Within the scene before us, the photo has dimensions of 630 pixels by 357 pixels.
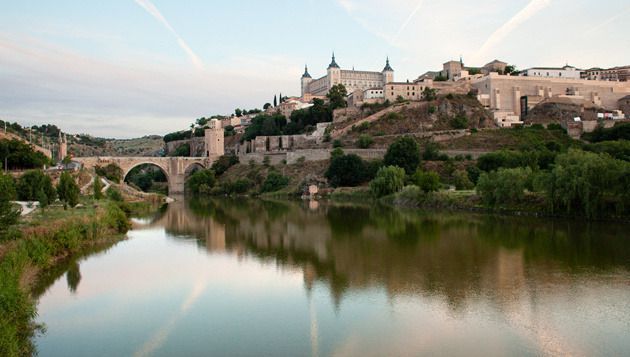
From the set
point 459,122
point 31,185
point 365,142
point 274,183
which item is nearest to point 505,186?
point 31,185

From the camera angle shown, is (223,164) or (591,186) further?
(223,164)

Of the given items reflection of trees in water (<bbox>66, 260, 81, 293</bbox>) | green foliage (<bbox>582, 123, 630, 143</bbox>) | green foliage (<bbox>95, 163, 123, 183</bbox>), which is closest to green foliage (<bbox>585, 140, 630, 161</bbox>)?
green foliage (<bbox>582, 123, 630, 143</bbox>)

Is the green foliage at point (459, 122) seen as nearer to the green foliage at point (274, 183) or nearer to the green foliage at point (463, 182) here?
the green foliage at point (463, 182)

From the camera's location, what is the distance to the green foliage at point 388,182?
Result: 154ft

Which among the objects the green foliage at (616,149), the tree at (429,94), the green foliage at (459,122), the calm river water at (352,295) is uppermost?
the tree at (429,94)

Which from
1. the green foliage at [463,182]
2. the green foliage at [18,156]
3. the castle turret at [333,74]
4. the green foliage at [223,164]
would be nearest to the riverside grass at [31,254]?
the green foliage at [18,156]

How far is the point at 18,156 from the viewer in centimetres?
4412

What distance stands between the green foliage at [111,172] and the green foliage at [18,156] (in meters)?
10.5

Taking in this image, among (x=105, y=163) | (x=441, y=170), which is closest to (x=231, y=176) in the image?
(x=105, y=163)

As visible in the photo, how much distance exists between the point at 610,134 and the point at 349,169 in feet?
82.7

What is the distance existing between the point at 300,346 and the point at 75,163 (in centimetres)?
5164

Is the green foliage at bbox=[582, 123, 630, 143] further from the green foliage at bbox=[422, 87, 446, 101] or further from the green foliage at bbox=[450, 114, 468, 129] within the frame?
Result: the green foliage at bbox=[422, 87, 446, 101]

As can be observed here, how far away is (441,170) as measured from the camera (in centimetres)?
5300

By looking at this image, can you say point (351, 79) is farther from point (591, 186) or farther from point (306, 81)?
point (591, 186)
